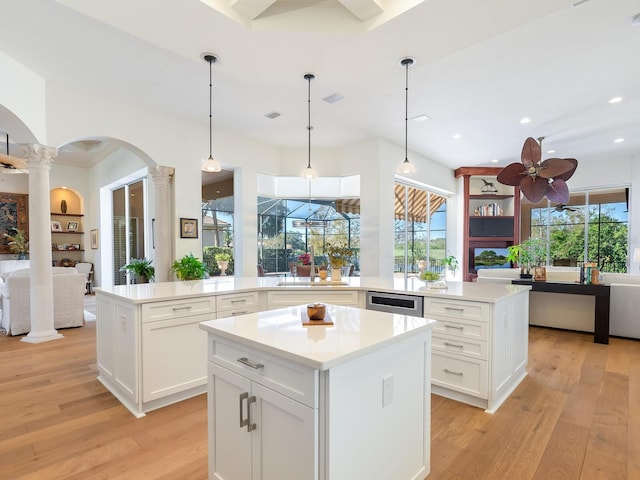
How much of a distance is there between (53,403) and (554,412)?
393cm

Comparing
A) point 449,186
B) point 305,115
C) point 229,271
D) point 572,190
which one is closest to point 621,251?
point 572,190

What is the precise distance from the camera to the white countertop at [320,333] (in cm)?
125

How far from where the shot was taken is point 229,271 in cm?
659

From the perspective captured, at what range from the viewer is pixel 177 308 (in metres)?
2.67

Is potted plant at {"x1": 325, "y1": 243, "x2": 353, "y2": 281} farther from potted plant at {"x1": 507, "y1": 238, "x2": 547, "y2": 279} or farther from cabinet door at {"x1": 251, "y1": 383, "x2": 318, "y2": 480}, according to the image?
potted plant at {"x1": 507, "y1": 238, "x2": 547, "y2": 279}

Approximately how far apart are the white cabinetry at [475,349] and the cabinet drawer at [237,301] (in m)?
1.56

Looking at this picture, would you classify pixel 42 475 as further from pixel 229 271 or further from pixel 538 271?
pixel 538 271

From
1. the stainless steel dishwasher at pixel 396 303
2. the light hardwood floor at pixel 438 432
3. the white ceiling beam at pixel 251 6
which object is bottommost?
the light hardwood floor at pixel 438 432

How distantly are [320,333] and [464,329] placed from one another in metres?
1.63

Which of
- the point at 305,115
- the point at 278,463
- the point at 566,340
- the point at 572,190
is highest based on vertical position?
the point at 305,115

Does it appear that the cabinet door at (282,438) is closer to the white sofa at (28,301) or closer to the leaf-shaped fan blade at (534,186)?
the leaf-shaped fan blade at (534,186)

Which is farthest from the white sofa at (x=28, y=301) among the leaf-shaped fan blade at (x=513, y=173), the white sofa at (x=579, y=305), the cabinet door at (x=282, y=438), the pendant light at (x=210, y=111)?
the leaf-shaped fan blade at (x=513, y=173)

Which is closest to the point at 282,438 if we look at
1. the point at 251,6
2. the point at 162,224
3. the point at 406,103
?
the point at 251,6

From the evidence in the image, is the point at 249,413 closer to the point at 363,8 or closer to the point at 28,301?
the point at 363,8
